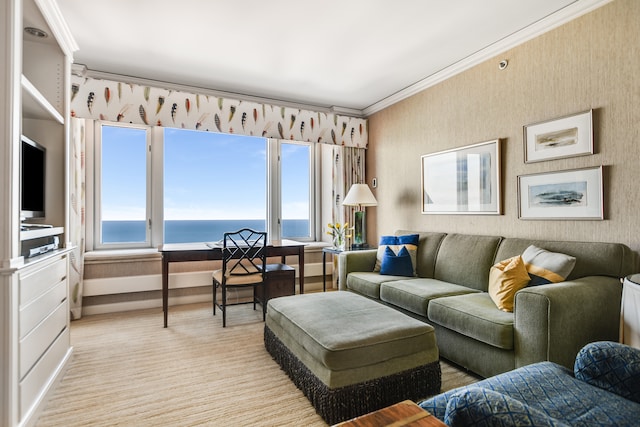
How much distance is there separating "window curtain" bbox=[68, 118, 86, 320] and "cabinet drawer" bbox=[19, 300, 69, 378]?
1165 mm

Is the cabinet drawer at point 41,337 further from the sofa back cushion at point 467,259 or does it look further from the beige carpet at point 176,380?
the sofa back cushion at point 467,259

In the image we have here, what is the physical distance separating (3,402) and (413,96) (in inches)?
171

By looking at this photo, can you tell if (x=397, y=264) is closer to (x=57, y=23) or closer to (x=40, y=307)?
(x=40, y=307)

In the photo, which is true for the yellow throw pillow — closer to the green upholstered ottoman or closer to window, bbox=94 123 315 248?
the green upholstered ottoman

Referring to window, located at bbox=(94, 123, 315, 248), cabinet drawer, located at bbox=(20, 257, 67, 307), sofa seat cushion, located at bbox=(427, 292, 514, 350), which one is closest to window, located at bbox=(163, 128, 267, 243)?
window, located at bbox=(94, 123, 315, 248)

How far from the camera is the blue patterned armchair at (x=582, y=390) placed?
113cm

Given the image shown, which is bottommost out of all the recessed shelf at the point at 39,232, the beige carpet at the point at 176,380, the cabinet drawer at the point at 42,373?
the beige carpet at the point at 176,380

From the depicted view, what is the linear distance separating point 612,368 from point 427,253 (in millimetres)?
2204

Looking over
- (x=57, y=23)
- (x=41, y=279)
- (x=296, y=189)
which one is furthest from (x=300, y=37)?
(x=41, y=279)

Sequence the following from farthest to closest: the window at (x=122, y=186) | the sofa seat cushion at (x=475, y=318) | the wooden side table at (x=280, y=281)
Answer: the window at (x=122, y=186) → the wooden side table at (x=280, y=281) → the sofa seat cushion at (x=475, y=318)

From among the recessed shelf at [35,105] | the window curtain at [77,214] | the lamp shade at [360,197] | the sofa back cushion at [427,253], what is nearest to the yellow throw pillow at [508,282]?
the sofa back cushion at [427,253]

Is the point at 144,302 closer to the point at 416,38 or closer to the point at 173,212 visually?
the point at 173,212

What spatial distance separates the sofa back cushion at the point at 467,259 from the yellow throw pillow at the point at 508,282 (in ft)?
1.58

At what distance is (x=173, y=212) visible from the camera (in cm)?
438
